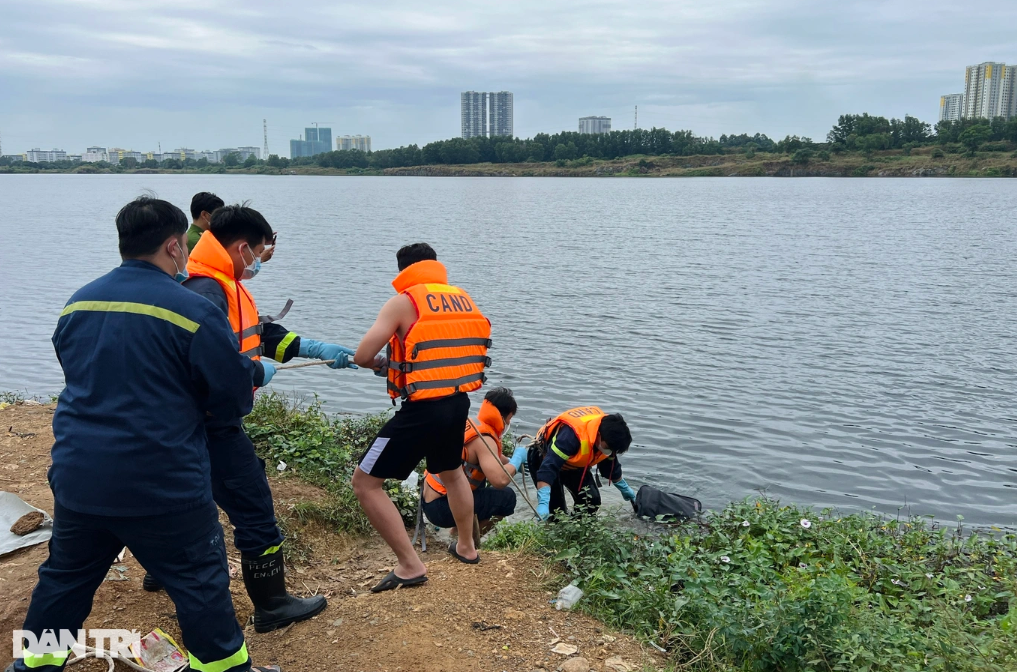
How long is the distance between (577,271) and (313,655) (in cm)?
2141

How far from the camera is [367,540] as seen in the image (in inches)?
243

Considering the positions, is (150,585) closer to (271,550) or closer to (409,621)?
(271,550)

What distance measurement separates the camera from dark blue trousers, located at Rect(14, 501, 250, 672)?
304 centimetres

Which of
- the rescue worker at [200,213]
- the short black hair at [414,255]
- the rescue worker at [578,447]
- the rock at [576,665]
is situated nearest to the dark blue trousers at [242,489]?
the short black hair at [414,255]

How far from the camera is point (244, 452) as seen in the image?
3941 mm

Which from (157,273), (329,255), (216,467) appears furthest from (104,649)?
(329,255)

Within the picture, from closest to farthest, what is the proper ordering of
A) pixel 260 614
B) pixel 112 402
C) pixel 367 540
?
pixel 112 402, pixel 260 614, pixel 367 540

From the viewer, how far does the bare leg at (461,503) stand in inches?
197

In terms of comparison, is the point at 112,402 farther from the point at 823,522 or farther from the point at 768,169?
the point at 768,169

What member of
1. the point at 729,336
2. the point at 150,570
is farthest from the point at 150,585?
the point at 729,336

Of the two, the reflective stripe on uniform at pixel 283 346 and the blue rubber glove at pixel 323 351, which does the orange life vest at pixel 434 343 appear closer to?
the blue rubber glove at pixel 323 351

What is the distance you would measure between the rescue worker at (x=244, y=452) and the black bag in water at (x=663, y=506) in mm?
4212

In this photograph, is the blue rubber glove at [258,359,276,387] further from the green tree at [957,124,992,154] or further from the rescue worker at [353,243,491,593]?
the green tree at [957,124,992,154]

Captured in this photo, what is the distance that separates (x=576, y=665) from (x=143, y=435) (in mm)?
2412
